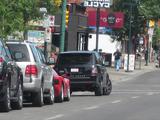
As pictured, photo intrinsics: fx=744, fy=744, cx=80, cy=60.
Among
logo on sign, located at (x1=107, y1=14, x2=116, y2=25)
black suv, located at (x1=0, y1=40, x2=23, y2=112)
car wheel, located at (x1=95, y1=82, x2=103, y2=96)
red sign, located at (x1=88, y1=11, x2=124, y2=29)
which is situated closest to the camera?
black suv, located at (x1=0, y1=40, x2=23, y2=112)

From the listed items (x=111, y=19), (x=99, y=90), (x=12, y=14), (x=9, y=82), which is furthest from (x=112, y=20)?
(x=9, y=82)

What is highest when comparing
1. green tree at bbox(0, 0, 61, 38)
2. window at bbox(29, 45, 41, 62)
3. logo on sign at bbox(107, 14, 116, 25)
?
logo on sign at bbox(107, 14, 116, 25)

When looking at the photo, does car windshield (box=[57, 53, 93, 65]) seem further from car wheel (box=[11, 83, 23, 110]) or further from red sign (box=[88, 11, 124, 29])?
red sign (box=[88, 11, 124, 29])

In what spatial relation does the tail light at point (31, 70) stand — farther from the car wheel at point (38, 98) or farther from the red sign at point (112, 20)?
the red sign at point (112, 20)

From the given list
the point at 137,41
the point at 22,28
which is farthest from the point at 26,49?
the point at 137,41

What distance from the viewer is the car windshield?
94.4 feet

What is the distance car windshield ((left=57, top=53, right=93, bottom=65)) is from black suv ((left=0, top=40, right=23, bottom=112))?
8829 mm

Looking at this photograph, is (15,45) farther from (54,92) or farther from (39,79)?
(54,92)

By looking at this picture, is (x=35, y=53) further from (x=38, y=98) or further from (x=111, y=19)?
(x=111, y=19)

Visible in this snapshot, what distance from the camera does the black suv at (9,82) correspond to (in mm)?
18047

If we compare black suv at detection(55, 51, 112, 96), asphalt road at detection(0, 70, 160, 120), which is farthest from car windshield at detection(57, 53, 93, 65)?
asphalt road at detection(0, 70, 160, 120)

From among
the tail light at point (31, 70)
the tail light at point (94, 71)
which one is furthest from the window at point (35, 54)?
the tail light at point (94, 71)

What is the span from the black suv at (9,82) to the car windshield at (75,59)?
883 centimetres

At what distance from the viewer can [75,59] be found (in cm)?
2884
